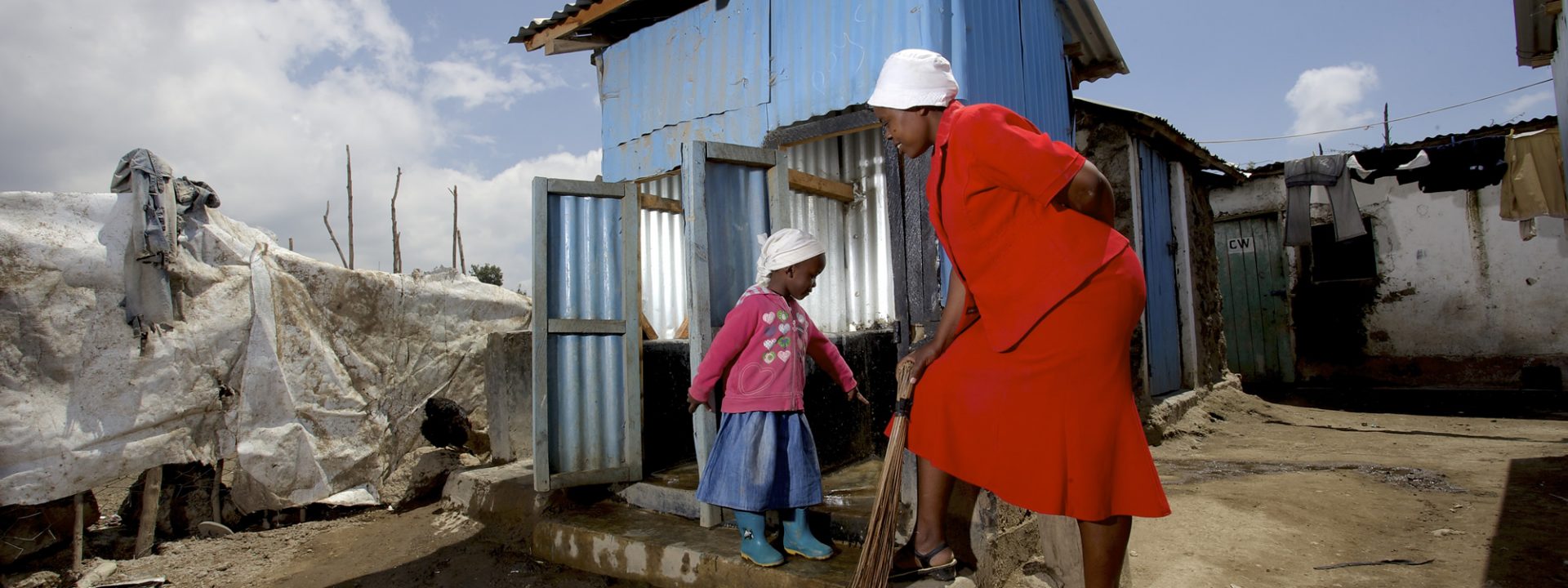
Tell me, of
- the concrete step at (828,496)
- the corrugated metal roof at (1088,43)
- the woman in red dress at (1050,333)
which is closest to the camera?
the woman in red dress at (1050,333)

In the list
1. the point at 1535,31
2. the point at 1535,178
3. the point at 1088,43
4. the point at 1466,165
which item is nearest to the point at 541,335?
the point at 1088,43

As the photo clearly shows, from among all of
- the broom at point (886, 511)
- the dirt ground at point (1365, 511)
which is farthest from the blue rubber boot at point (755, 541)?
the dirt ground at point (1365, 511)

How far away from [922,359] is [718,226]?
1696mm

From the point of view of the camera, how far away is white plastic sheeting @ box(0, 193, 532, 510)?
4.68 m

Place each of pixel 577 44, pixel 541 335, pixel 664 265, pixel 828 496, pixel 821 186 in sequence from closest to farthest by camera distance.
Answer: pixel 828 496 < pixel 541 335 < pixel 821 186 < pixel 664 265 < pixel 577 44

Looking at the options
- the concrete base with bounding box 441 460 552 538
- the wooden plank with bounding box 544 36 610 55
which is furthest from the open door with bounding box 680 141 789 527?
the wooden plank with bounding box 544 36 610 55

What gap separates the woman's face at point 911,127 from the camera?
197cm

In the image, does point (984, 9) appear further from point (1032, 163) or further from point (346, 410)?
point (346, 410)

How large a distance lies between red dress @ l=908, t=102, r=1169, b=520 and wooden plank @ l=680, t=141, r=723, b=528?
174 cm

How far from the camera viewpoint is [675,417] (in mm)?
4625

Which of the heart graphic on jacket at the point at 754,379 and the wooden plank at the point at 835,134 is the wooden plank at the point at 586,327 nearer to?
the heart graphic on jacket at the point at 754,379

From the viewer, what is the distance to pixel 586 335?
394 cm

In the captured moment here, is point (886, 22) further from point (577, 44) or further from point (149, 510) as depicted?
point (149, 510)

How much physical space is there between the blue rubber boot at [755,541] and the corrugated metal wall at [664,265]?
10.4ft
